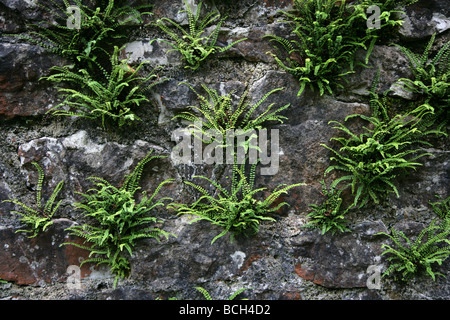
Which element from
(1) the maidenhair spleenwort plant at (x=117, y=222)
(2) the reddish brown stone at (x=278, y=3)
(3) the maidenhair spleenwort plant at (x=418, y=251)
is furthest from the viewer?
(2) the reddish brown stone at (x=278, y=3)

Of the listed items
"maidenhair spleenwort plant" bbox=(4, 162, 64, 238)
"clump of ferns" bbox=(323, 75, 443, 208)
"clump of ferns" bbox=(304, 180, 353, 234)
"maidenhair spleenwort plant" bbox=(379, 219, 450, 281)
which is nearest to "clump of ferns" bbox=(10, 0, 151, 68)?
"maidenhair spleenwort plant" bbox=(4, 162, 64, 238)

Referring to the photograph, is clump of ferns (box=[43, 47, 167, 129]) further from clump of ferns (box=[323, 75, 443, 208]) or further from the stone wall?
clump of ferns (box=[323, 75, 443, 208])

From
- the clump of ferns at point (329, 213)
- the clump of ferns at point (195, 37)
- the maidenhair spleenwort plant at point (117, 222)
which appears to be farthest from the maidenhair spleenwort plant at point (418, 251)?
the clump of ferns at point (195, 37)

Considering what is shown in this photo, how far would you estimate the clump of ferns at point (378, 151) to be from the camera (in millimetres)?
3468

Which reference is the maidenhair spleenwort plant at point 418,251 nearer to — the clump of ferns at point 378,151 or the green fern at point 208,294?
the clump of ferns at point 378,151

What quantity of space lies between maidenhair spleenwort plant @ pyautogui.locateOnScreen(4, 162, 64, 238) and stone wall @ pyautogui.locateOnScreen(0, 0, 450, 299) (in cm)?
8

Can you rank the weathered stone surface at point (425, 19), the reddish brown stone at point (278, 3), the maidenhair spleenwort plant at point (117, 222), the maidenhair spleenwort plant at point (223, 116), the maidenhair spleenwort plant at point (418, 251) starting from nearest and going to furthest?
the maidenhair spleenwort plant at point (418, 251) → the maidenhair spleenwort plant at point (117, 222) → the maidenhair spleenwort plant at point (223, 116) → the weathered stone surface at point (425, 19) → the reddish brown stone at point (278, 3)

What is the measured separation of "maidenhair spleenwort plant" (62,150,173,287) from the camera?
3490 millimetres

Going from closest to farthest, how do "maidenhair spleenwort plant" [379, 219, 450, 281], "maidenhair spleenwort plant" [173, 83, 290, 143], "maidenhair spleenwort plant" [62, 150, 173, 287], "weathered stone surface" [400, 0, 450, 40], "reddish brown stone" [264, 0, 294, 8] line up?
"maidenhair spleenwort plant" [379, 219, 450, 281] → "maidenhair spleenwort plant" [62, 150, 173, 287] → "maidenhair spleenwort plant" [173, 83, 290, 143] → "weathered stone surface" [400, 0, 450, 40] → "reddish brown stone" [264, 0, 294, 8]

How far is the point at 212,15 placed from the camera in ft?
12.7

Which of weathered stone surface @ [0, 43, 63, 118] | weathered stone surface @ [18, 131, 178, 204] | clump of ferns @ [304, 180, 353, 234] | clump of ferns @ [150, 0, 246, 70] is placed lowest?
clump of ferns @ [304, 180, 353, 234]

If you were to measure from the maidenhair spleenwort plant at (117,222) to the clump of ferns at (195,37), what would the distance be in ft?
3.89

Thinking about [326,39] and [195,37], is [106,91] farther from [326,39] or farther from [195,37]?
[326,39]
